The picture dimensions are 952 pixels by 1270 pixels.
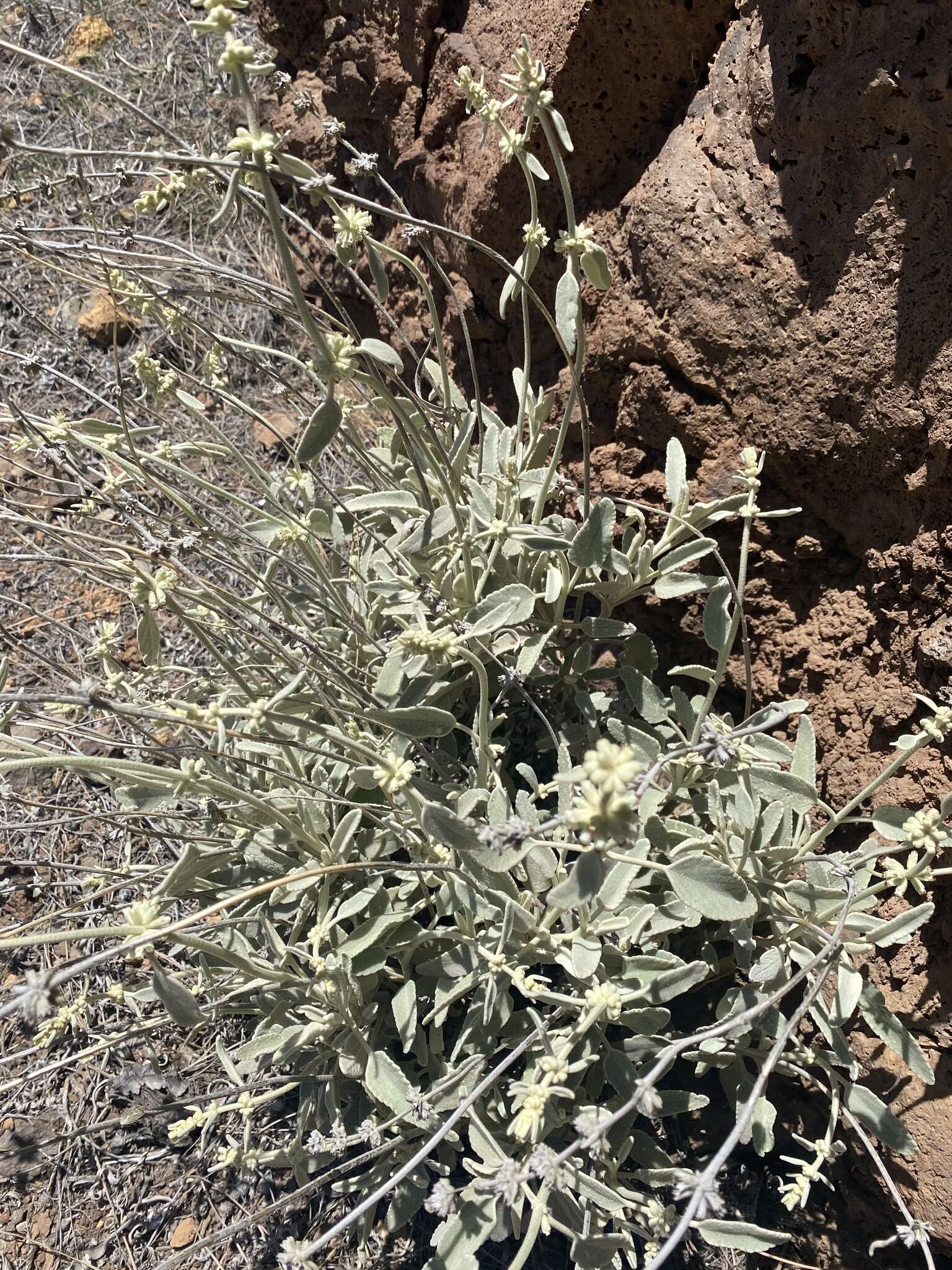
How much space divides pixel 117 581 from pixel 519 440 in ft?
4.85

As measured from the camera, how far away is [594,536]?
6.74ft

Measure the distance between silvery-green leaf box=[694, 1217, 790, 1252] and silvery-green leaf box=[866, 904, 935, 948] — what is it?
60 centimetres

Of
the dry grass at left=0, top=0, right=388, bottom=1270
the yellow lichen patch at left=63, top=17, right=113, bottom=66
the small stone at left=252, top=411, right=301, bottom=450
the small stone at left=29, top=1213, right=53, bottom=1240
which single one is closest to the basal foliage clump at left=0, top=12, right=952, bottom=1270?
the dry grass at left=0, top=0, right=388, bottom=1270

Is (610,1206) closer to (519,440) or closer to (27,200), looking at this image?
(519,440)

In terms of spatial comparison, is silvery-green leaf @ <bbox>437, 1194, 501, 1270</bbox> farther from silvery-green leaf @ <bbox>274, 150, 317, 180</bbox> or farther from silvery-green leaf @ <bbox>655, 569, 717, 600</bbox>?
silvery-green leaf @ <bbox>274, 150, 317, 180</bbox>

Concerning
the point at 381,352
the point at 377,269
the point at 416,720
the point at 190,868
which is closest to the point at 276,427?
the point at 377,269

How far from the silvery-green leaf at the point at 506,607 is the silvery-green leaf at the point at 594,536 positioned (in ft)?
0.54

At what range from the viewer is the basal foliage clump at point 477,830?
171 cm

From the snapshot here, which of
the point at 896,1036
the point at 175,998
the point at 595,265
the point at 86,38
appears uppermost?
the point at 595,265

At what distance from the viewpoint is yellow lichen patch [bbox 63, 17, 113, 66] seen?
14.5 ft

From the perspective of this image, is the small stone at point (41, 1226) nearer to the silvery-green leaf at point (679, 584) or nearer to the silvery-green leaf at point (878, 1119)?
the silvery-green leaf at point (878, 1119)

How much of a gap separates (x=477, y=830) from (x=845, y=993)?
3.04ft

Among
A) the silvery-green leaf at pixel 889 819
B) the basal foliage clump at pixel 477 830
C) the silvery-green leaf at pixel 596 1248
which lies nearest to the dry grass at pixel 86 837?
the basal foliage clump at pixel 477 830

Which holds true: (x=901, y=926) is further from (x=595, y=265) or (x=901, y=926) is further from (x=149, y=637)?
(x=149, y=637)
